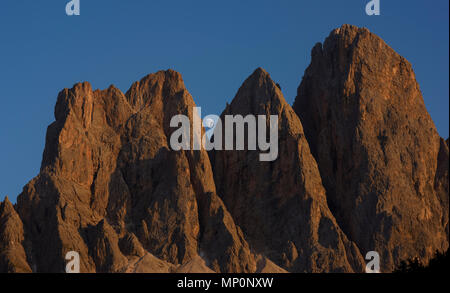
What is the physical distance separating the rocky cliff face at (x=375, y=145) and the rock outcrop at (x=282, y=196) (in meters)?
3.41

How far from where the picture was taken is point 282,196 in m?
149

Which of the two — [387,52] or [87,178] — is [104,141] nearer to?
[87,178]

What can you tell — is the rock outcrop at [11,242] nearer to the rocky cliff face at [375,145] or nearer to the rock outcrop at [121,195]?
the rock outcrop at [121,195]

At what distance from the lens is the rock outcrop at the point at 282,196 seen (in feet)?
472

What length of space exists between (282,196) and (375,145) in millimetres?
11937

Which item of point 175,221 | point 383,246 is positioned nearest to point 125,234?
point 175,221

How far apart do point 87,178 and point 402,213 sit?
1333 inches

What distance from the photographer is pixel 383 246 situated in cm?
14512

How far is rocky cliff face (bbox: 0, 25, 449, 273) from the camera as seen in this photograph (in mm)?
142500
